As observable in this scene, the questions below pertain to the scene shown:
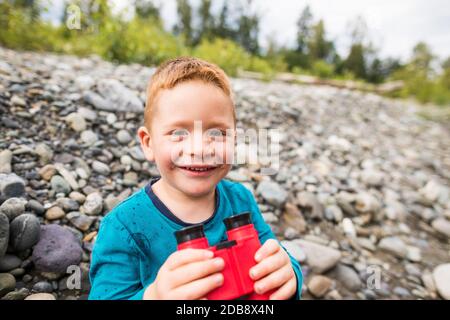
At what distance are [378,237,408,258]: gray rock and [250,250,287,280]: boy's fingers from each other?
8.20ft

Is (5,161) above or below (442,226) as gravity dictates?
above

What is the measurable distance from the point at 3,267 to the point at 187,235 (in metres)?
1.32

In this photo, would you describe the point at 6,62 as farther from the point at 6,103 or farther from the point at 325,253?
the point at 325,253

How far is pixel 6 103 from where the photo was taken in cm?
262

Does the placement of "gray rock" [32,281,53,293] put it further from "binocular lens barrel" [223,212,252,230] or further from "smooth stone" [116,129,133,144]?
"smooth stone" [116,129,133,144]

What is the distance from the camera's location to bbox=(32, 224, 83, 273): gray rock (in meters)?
1.70

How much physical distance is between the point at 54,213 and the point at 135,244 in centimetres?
105

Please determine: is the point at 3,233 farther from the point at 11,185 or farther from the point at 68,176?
the point at 68,176

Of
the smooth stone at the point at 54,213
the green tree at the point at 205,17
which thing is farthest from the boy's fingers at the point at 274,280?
the green tree at the point at 205,17

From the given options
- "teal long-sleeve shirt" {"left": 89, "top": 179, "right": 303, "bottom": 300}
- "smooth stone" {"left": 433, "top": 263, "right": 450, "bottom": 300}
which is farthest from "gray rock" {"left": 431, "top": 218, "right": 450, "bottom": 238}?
"teal long-sleeve shirt" {"left": 89, "top": 179, "right": 303, "bottom": 300}

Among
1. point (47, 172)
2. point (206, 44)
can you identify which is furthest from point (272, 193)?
point (206, 44)

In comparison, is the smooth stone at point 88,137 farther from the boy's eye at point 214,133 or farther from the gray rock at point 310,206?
the gray rock at point 310,206

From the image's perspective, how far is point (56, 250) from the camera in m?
1.75
